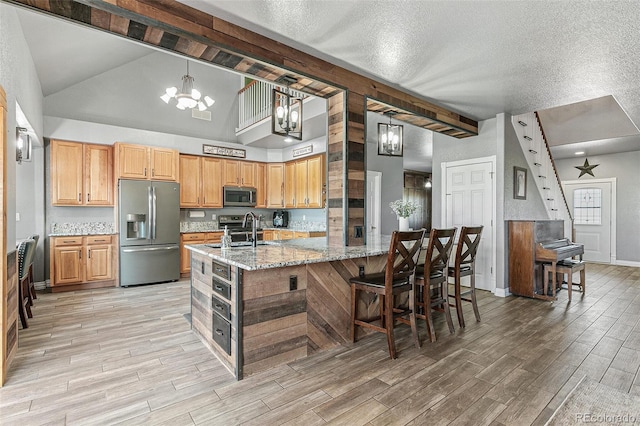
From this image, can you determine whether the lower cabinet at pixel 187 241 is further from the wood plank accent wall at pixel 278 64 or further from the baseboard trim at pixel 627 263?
the baseboard trim at pixel 627 263

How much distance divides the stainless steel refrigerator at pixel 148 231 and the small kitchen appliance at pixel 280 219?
2.30m

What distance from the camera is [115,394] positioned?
222cm

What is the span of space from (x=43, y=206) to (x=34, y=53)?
2.30m


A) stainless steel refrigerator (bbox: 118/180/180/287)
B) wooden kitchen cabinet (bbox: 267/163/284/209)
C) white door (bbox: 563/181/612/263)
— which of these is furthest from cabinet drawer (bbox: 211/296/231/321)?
white door (bbox: 563/181/612/263)

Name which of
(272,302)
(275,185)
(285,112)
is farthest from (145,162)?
(272,302)

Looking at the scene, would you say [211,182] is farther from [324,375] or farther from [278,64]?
[324,375]

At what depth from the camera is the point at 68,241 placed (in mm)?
5145

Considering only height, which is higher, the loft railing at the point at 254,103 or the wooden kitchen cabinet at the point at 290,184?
the loft railing at the point at 254,103

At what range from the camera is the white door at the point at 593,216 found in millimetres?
7875

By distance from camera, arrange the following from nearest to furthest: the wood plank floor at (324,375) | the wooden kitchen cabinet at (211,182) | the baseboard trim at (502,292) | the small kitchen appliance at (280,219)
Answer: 1. the wood plank floor at (324,375)
2. the baseboard trim at (502,292)
3. the wooden kitchen cabinet at (211,182)
4. the small kitchen appliance at (280,219)

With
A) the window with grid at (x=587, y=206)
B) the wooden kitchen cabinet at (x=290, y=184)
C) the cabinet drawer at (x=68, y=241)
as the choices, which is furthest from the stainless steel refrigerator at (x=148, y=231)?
the window with grid at (x=587, y=206)

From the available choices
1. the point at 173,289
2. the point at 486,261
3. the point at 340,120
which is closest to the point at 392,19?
the point at 340,120

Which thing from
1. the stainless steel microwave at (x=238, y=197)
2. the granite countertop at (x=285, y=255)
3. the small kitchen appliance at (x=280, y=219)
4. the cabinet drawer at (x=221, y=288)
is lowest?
the cabinet drawer at (x=221, y=288)

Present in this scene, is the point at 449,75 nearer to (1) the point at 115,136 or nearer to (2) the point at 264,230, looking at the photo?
(2) the point at 264,230
